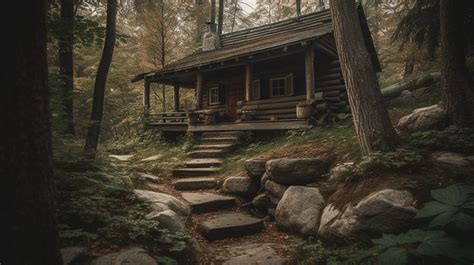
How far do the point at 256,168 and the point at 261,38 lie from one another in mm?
11628

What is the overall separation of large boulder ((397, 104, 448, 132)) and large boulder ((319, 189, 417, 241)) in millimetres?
2879

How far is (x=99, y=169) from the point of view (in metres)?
5.56

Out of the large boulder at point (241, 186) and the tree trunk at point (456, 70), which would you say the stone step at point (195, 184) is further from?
the tree trunk at point (456, 70)

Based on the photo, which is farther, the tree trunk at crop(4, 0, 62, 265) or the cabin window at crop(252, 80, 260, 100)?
the cabin window at crop(252, 80, 260, 100)

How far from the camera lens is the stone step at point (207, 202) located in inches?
254

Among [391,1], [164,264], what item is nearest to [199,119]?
[164,264]

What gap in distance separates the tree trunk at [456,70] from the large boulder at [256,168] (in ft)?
13.4

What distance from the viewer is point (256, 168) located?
7230 millimetres

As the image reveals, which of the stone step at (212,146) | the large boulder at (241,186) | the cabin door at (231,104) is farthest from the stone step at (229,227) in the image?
the cabin door at (231,104)

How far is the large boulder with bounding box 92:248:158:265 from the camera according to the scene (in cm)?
314

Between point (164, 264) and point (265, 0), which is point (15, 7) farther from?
point (265, 0)

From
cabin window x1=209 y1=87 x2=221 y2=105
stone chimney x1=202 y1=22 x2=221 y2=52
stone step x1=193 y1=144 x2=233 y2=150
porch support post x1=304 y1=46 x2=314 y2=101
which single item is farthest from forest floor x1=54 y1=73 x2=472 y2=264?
stone chimney x1=202 y1=22 x2=221 y2=52

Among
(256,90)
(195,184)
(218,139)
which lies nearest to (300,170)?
(195,184)

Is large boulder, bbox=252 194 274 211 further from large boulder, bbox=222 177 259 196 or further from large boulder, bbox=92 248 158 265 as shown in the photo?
large boulder, bbox=92 248 158 265
